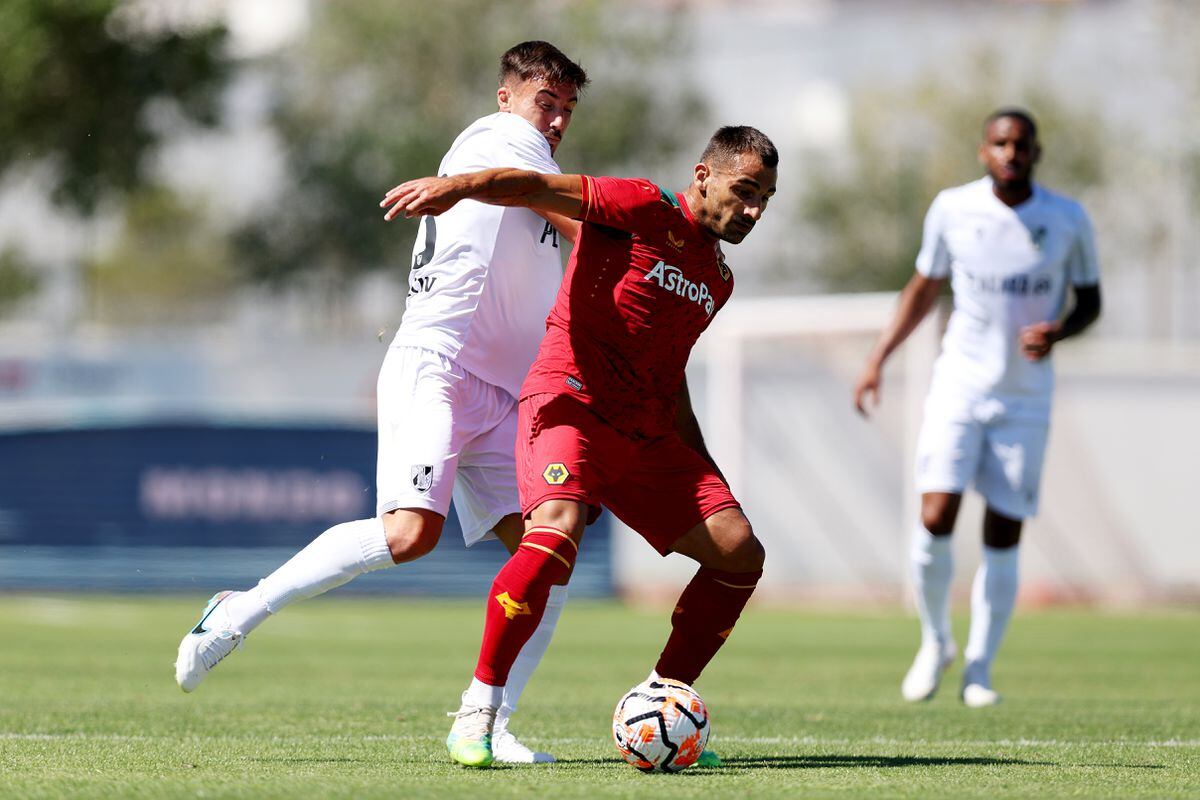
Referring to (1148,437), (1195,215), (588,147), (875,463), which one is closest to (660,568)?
(875,463)

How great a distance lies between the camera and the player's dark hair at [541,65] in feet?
21.2

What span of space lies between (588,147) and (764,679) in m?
34.6

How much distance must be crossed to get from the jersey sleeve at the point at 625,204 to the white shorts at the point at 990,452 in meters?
3.34

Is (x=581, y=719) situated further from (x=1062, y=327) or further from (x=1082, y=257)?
(x=1082, y=257)

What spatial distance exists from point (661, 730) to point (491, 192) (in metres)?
1.72

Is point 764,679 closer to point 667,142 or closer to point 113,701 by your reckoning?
point 113,701

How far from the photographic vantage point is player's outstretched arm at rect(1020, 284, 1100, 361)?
8.63 m

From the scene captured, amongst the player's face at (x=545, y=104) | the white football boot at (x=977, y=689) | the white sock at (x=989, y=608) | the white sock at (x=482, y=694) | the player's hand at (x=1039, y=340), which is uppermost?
the player's face at (x=545, y=104)

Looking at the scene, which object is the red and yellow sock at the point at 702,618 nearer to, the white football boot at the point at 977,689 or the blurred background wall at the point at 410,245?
the blurred background wall at the point at 410,245

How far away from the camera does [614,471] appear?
6.13 meters

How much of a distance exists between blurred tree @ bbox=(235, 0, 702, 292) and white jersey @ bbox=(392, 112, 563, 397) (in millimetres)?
35874

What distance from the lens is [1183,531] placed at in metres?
21.0

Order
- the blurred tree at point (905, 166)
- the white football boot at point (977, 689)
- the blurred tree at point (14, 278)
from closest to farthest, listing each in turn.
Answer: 1. the white football boot at point (977, 689)
2. the blurred tree at point (14, 278)
3. the blurred tree at point (905, 166)

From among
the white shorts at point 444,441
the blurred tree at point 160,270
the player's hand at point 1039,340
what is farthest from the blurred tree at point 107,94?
the white shorts at point 444,441
